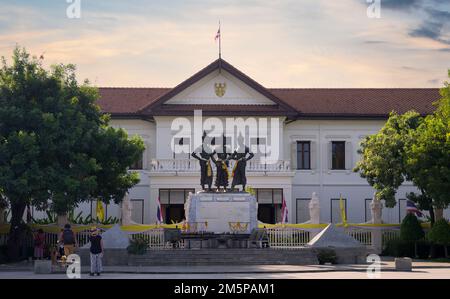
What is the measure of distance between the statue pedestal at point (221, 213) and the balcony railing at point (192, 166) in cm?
1705

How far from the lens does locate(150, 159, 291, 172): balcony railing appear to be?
60.3 m

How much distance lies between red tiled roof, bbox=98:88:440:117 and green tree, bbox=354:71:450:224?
1062 centimetres

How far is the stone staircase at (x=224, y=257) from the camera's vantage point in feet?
123

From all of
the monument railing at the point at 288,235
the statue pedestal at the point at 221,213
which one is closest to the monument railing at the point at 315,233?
the monument railing at the point at 288,235

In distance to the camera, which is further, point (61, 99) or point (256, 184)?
point (256, 184)

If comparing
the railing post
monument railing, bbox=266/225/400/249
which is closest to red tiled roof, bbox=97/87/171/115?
monument railing, bbox=266/225/400/249

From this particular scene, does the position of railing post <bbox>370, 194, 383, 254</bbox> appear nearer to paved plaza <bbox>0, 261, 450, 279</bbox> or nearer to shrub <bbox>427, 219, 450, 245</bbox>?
shrub <bbox>427, 219, 450, 245</bbox>

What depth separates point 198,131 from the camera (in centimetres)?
6156

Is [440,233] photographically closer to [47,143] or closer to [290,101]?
[47,143]

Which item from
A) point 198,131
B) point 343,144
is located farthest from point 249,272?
point 343,144

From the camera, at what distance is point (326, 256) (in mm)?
38219

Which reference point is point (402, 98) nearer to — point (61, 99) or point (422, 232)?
point (422, 232)

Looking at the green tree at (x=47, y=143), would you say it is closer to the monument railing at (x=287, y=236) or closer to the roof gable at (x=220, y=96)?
the monument railing at (x=287, y=236)
